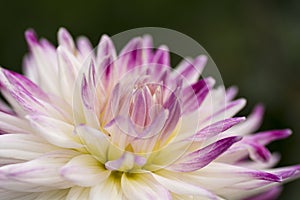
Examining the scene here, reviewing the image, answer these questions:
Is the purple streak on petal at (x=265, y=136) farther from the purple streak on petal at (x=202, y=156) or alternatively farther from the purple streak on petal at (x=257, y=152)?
the purple streak on petal at (x=202, y=156)

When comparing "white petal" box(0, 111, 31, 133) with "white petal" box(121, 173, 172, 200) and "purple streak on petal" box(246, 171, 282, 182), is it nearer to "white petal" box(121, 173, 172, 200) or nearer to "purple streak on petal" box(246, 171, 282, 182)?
"white petal" box(121, 173, 172, 200)

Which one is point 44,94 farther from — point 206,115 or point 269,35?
point 269,35

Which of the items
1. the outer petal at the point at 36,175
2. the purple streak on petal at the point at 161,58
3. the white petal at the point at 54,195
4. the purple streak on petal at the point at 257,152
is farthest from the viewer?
the purple streak on petal at the point at 161,58

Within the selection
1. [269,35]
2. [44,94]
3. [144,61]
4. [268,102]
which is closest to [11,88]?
[44,94]

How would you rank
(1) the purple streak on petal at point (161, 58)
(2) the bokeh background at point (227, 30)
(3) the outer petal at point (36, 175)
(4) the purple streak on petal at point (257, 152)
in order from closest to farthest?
(3) the outer petal at point (36, 175) → (4) the purple streak on petal at point (257, 152) → (1) the purple streak on petal at point (161, 58) → (2) the bokeh background at point (227, 30)

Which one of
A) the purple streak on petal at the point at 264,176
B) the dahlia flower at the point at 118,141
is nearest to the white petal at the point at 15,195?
the dahlia flower at the point at 118,141

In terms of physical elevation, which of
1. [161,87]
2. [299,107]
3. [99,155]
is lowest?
[299,107]

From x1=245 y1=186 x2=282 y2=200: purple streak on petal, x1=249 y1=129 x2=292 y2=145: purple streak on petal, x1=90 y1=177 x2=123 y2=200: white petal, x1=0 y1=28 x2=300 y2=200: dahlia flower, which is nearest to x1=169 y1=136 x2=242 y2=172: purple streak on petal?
x1=0 y1=28 x2=300 y2=200: dahlia flower
